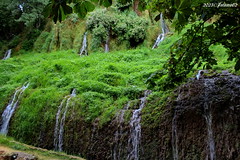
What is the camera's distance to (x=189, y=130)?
520 cm

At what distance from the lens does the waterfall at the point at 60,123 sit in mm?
7189

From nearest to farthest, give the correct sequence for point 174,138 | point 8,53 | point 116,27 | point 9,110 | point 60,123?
point 174,138 < point 60,123 < point 9,110 < point 116,27 < point 8,53

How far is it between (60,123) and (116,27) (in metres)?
9.44

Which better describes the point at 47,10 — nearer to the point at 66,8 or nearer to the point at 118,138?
the point at 66,8

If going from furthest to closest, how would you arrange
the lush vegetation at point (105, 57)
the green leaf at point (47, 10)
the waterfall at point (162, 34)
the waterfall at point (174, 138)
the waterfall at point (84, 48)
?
the waterfall at point (84, 48)
the waterfall at point (162, 34)
the waterfall at point (174, 138)
the lush vegetation at point (105, 57)
the green leaf at point (47, 10)

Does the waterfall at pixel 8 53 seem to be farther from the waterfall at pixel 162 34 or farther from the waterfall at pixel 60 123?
the waterfall at pixel 60 123

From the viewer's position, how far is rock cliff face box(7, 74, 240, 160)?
4753 millimetres

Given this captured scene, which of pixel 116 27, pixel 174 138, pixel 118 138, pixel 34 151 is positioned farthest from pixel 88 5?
pixel 116 27

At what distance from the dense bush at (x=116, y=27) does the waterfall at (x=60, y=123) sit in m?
7.86

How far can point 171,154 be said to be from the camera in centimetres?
522

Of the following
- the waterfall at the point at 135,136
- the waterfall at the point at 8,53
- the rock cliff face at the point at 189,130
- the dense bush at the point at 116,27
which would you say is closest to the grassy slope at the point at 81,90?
the waterfall at the point at 135,136

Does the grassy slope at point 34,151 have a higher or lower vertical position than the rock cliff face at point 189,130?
lower

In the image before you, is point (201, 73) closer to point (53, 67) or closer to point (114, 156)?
point (114, 156)

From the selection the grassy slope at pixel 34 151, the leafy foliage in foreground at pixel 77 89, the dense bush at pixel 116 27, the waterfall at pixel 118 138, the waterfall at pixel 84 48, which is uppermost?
the dense bush at pixel 116 27
